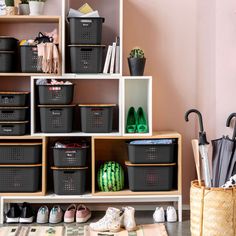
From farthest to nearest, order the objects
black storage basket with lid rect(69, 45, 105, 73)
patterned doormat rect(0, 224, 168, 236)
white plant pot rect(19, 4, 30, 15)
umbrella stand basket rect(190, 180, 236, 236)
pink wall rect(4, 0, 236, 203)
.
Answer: pink wall rect(4, 0, 236, 203) → white plant pot rect(19, 4, 30, 15) → black storage basket with lid rect(69, 45, 105, 73) → patterned doormat rect(0, 224, 168, 236) → umbrella stand basket rect(190, 180, 236, 236)

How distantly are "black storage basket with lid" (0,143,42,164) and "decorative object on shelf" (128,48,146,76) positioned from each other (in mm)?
907

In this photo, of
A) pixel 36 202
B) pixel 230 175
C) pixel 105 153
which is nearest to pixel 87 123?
pixel 105 153

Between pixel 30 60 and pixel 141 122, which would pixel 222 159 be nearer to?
pixel 141 122

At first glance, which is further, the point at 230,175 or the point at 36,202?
the point at 36,202

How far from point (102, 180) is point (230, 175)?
3.12ft

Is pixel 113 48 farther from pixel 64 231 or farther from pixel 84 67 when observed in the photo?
pixel 64 231

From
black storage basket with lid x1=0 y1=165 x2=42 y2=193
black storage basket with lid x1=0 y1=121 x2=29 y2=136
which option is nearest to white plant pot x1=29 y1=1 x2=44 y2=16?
black storage basket with lid x1=0 y1=121 x2=29 y2=136

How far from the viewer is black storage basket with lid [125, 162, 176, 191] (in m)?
3.95

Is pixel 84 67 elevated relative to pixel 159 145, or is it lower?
elevated

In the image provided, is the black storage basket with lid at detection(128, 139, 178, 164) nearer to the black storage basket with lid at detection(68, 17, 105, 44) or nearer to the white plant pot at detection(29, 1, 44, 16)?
the black storage basket with lid at detection(68, 17, 105, 44)

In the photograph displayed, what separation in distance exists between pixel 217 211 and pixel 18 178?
1.49m

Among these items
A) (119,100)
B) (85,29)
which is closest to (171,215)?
(119,100)

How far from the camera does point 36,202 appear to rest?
3992 mm

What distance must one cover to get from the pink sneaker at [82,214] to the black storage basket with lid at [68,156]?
13.2 inches
